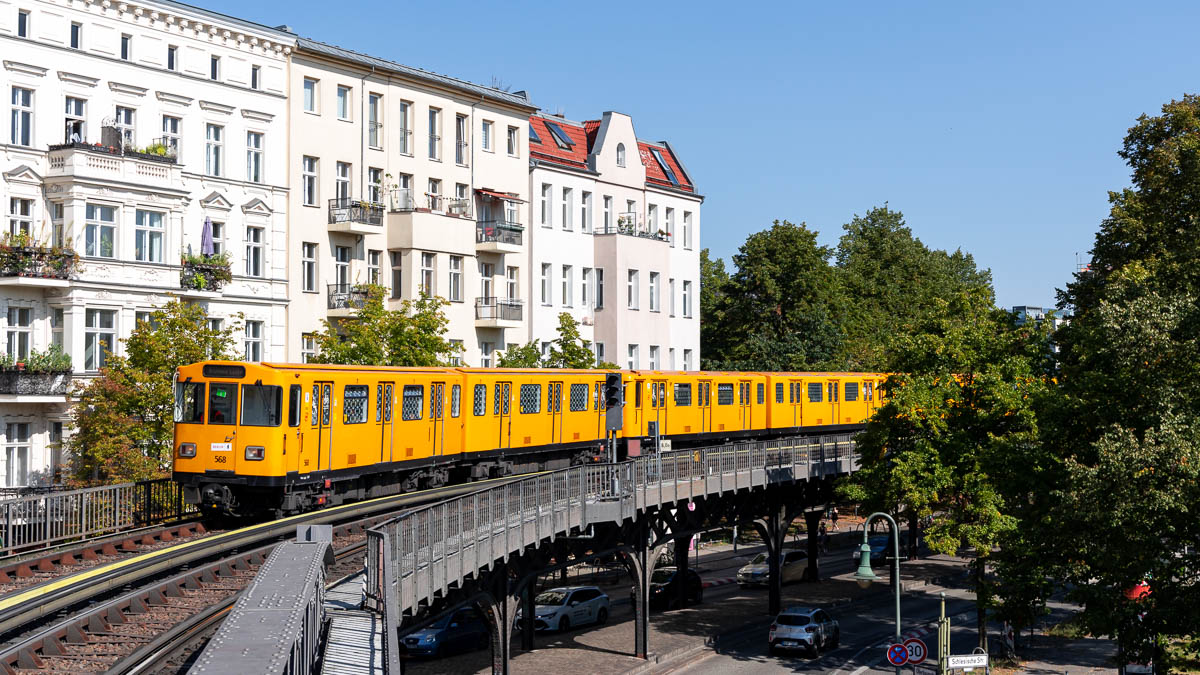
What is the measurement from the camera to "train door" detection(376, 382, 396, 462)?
32.8 m

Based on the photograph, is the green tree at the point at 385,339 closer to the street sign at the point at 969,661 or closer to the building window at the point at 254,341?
the building window at the point at 254,341

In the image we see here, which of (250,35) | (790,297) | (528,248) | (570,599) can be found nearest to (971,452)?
(570,599)

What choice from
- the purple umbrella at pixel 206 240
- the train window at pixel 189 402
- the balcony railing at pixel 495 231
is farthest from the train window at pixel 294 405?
the balcony railing at pixel 495 231

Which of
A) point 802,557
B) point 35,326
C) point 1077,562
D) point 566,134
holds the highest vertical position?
point 566,134

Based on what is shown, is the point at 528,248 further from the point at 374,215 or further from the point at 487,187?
the point at 374,215

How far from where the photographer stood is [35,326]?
134 feet

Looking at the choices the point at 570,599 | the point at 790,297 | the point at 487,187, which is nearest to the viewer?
the point at 570,599

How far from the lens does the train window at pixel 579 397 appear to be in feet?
139

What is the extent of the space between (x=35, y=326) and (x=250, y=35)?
43.7ft

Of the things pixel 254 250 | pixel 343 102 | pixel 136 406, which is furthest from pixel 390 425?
pixel 343 102

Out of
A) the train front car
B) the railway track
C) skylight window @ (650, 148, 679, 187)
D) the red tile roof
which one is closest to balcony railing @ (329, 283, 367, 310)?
the red tile roof

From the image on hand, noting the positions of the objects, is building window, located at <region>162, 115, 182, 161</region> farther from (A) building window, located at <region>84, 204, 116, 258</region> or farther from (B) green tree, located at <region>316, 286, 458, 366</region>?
(B) green tree, located at <region>316, 286, 458, 366</region>

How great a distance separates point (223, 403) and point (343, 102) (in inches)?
979

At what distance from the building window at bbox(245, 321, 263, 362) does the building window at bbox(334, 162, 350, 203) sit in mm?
6441
